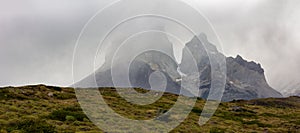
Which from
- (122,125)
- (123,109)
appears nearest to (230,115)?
(123,109)

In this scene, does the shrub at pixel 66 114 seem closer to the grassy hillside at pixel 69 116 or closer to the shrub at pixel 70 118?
the grassy hillside at pixel 69 116

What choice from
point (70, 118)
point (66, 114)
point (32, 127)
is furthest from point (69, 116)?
point (32, 127)

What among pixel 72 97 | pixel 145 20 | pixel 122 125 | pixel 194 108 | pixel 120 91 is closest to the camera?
pixel 122 125

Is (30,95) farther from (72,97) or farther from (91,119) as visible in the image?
(91,119)

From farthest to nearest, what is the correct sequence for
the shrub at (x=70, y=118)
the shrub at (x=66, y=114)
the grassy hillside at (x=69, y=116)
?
the shrub at (x=66, y=114) → the shrub at (x=70, y=118) → the grassy hillside at (x=69, y=116)

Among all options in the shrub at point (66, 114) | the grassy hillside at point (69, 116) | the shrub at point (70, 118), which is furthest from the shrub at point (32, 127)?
the shrub at point (66, 114)

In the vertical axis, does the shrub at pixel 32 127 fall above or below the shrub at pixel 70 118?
below

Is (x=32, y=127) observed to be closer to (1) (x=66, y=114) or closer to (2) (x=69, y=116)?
(2) (x=69, y=116)

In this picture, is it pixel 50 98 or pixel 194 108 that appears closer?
pixel 50 98

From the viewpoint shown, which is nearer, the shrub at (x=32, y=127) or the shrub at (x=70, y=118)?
the shrub at (x=32, y=127)

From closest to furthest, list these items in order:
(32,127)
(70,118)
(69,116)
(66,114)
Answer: (32,127) → (70,118) → (69,116) → (66,114)

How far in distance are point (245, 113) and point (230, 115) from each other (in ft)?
18.8

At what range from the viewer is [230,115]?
211ft

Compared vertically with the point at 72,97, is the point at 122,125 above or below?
below
